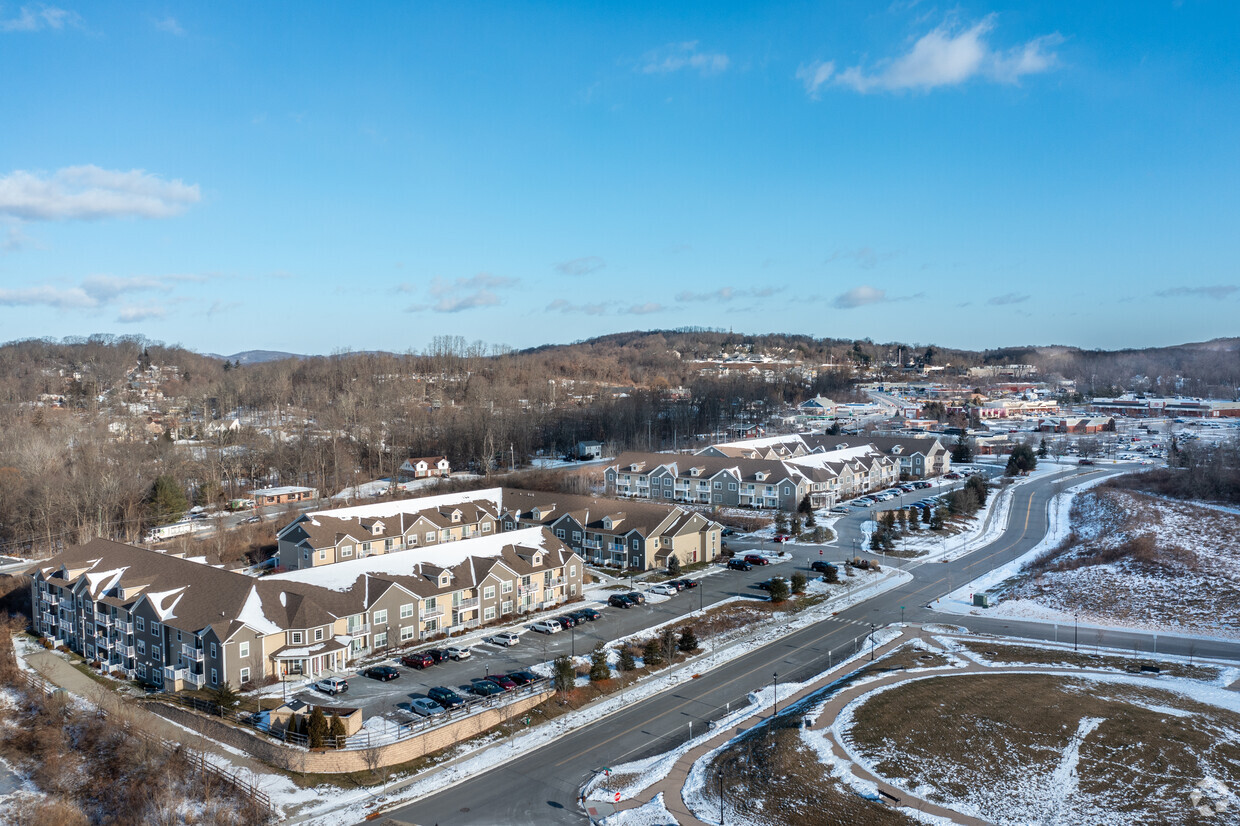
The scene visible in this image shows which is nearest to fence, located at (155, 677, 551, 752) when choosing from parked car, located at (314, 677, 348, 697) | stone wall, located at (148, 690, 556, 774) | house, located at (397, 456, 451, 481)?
stone wall, located at (148, 690, 556, 774)

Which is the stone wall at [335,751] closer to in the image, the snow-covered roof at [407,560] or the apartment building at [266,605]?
the apartment building at [266,605]

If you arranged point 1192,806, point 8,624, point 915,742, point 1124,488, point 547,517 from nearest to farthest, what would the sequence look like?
point 1192,806 < point 915,742 < point 8,624 < point 547,517 < point 1124,488

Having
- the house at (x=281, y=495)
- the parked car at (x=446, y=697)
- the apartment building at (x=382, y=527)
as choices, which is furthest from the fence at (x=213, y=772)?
the house at (x=281, y=495)

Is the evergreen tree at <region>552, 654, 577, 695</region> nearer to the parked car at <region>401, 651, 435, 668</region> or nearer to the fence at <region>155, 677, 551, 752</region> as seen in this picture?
the fence at <region>155, 677, 551, 752</region>

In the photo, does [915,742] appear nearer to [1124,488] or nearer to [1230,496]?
[1230,496]

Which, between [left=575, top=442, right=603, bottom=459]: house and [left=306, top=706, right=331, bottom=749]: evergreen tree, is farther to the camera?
[left=575, top=442, right=603, bottom=459]: house

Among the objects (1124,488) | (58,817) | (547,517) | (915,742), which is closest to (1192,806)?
(915,742)

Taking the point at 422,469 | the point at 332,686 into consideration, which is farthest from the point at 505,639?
the point at 422,469
